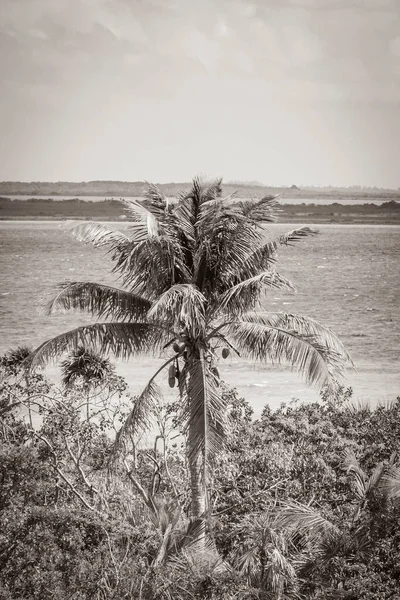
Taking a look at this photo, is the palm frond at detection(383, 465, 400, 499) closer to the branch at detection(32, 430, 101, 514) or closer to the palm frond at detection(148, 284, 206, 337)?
the palm frond at detection(148, 284, 206, 337)

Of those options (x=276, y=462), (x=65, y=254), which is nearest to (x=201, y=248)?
(x=276, y=462)

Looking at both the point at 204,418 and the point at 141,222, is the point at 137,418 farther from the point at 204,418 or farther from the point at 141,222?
the point at 141,222

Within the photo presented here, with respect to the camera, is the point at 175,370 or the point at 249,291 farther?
the point at 175,370

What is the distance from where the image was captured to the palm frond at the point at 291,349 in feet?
52.2

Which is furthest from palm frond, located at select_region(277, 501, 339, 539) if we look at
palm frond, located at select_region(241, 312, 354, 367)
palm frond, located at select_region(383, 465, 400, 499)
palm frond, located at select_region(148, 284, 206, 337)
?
palm frond, located at select_region(148, 284, 206, 337)

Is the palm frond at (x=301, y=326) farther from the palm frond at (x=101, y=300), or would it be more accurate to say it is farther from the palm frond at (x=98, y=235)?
Answer: the palm frond at (x=98, y=235)

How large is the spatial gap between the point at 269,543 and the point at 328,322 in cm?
6911

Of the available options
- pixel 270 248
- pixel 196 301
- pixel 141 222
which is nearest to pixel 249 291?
pixel 270 248

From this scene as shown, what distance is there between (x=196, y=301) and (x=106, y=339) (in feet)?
6.62

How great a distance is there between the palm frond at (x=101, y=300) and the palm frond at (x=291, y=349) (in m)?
1.81

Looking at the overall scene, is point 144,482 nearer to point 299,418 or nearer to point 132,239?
point 299,418

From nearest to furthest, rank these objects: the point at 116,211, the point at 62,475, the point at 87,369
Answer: the point at 62,475
the point at 87,369
the point at 116,211

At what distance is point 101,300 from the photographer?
56.3 feet

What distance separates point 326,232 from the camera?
125812 mm
